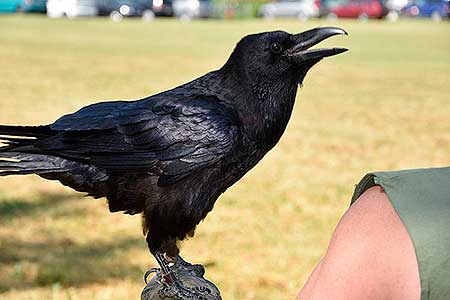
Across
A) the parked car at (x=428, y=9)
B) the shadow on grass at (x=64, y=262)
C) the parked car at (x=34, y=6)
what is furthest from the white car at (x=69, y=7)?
the shadow on grass at (x=64, y=262)

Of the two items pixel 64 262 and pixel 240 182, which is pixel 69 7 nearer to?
pixel 240 182

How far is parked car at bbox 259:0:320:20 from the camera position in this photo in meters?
47.1

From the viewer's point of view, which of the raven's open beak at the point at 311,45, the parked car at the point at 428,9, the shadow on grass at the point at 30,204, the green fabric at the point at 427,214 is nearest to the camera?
the green fabric at the point at 427,214

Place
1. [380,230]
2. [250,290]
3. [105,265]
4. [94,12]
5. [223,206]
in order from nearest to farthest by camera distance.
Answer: [380,230] < [250,290] < [105,265] < [223,206] < [94,12]

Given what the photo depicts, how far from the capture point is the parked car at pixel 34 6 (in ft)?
143

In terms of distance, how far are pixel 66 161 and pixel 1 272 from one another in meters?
2.10

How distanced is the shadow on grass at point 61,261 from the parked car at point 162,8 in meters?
38.6

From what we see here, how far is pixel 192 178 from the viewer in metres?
3.18

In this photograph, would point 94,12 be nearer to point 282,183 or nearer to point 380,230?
point 282,183

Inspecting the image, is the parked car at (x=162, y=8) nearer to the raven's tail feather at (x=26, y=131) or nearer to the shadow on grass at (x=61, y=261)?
the shadow on grass at (x=61, y=261)

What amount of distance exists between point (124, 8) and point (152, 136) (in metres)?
41.1

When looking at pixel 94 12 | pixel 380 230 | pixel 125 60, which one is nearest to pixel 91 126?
pixel 380 230

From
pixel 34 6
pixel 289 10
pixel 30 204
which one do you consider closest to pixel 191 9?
pixel 289 10

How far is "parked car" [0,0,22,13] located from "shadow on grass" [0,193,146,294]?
39.6m
